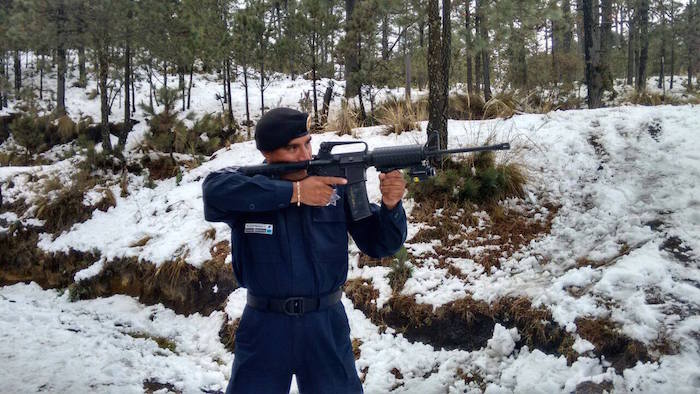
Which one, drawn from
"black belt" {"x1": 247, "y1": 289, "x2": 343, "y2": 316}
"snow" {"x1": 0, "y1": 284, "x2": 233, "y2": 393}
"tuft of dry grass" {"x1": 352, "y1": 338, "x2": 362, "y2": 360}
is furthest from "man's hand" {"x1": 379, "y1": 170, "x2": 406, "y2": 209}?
"snow" {"x1": 0, "y1": 284, "x2": 233, "y2": 393}

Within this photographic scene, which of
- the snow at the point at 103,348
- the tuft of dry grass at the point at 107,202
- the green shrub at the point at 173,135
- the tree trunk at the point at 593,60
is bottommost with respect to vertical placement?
the snow at the point at 103,348

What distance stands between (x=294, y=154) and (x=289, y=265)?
2.02 feet

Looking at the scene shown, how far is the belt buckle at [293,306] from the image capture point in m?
2.29

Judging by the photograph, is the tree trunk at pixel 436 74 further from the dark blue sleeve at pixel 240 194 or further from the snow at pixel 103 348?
the snow at pixel 103 348

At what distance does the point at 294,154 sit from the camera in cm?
251

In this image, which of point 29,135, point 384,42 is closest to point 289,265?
point 29,135

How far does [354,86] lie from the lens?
32.6ft

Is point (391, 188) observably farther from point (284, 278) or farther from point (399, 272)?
point (399, 272)

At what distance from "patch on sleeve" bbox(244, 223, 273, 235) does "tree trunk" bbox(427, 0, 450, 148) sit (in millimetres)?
3413

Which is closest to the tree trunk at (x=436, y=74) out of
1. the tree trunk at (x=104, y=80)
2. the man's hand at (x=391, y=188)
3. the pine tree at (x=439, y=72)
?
the pine tree at (x=439, y=72)

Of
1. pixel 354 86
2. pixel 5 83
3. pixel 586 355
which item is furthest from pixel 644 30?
pixel 5 83

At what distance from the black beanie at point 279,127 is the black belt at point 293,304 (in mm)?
807

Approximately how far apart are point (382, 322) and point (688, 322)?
8.18 ft

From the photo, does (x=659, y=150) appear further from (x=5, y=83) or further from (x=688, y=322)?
(x=5, y=83)
